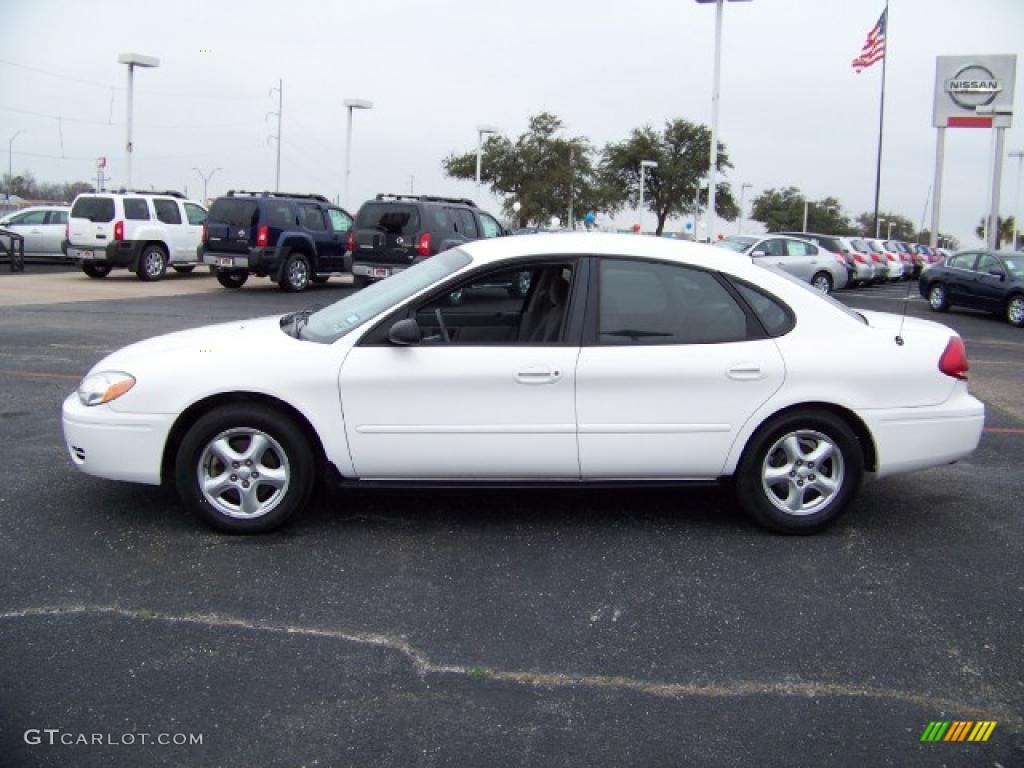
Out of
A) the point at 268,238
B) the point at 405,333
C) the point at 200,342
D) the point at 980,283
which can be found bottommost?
the point at 200,342

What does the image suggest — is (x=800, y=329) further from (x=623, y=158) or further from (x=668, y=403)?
(x=623, y=158)

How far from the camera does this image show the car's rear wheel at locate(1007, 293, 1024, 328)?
1972 centimetres

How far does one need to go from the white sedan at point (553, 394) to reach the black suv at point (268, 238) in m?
15.5

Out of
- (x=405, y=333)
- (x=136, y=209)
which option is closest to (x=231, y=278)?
(x=136, y=209)

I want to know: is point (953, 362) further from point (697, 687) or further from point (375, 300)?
point (375, 300)

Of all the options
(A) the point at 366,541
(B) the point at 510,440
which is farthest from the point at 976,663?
(A) the point at 366,541

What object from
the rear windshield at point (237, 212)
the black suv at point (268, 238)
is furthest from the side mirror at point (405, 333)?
the rear windshield at point (237, 212)

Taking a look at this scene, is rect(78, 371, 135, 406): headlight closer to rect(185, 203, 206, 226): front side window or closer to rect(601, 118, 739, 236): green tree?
rect(185, 203, 206, 226): front side window

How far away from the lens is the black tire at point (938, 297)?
876 inches

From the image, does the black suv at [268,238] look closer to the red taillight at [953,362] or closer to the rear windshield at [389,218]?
the rear windshield at [389,218]

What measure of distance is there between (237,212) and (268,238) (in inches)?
33.3

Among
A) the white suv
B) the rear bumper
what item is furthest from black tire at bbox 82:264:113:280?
the rear bumper

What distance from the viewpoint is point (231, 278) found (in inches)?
849

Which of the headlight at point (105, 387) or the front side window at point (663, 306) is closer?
the headlight at point (105, 387)
